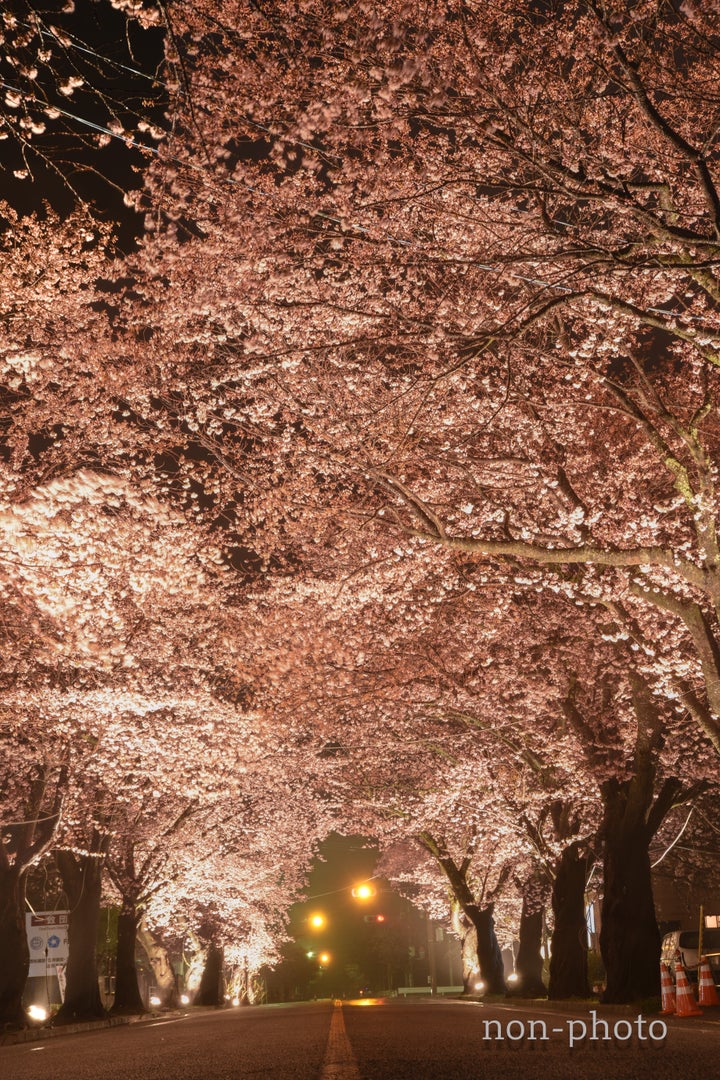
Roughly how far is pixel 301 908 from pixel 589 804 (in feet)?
250

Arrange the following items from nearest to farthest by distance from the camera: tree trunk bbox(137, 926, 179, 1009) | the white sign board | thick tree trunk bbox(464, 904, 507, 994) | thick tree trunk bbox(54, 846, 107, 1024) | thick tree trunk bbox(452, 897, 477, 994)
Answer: the white sign board < thick tree trunk bbox(54, 846, 107, 1024) < thick tree trunk bbox(464, 904, 507, 994) < thick tree trunk bbox(452, 897, 477, 994) < tree trunk bbox(137, 926, 179, 1009)

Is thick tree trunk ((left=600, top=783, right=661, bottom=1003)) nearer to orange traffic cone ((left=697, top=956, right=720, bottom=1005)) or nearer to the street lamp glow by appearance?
orange traffic cone ((left=697, top=956, right=720, bottom=1005))

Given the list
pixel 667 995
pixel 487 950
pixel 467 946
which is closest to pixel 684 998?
pixel 667 995

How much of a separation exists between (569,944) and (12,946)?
13.5 meters

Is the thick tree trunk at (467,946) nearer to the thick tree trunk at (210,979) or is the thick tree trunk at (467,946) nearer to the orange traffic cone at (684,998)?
the thick tree trunk at (210,979)

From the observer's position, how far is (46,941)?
25.3m

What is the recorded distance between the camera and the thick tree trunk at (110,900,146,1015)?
3234cm

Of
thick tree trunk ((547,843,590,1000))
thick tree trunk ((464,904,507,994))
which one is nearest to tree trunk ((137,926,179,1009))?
thick tree trunk ((464,904,507,994))

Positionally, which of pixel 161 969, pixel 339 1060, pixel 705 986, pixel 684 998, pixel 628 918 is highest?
pixel 339 1060

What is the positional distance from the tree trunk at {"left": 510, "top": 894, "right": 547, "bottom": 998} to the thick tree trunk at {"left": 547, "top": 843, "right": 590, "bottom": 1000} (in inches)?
216

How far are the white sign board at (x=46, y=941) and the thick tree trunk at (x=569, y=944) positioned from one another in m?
12.5

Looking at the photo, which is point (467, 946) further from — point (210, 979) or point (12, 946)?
point (12, 946)

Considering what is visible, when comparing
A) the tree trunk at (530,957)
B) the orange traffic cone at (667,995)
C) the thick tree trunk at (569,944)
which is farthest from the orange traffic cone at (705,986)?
the tree trunk at (530,957)

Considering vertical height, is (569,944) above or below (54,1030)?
above
